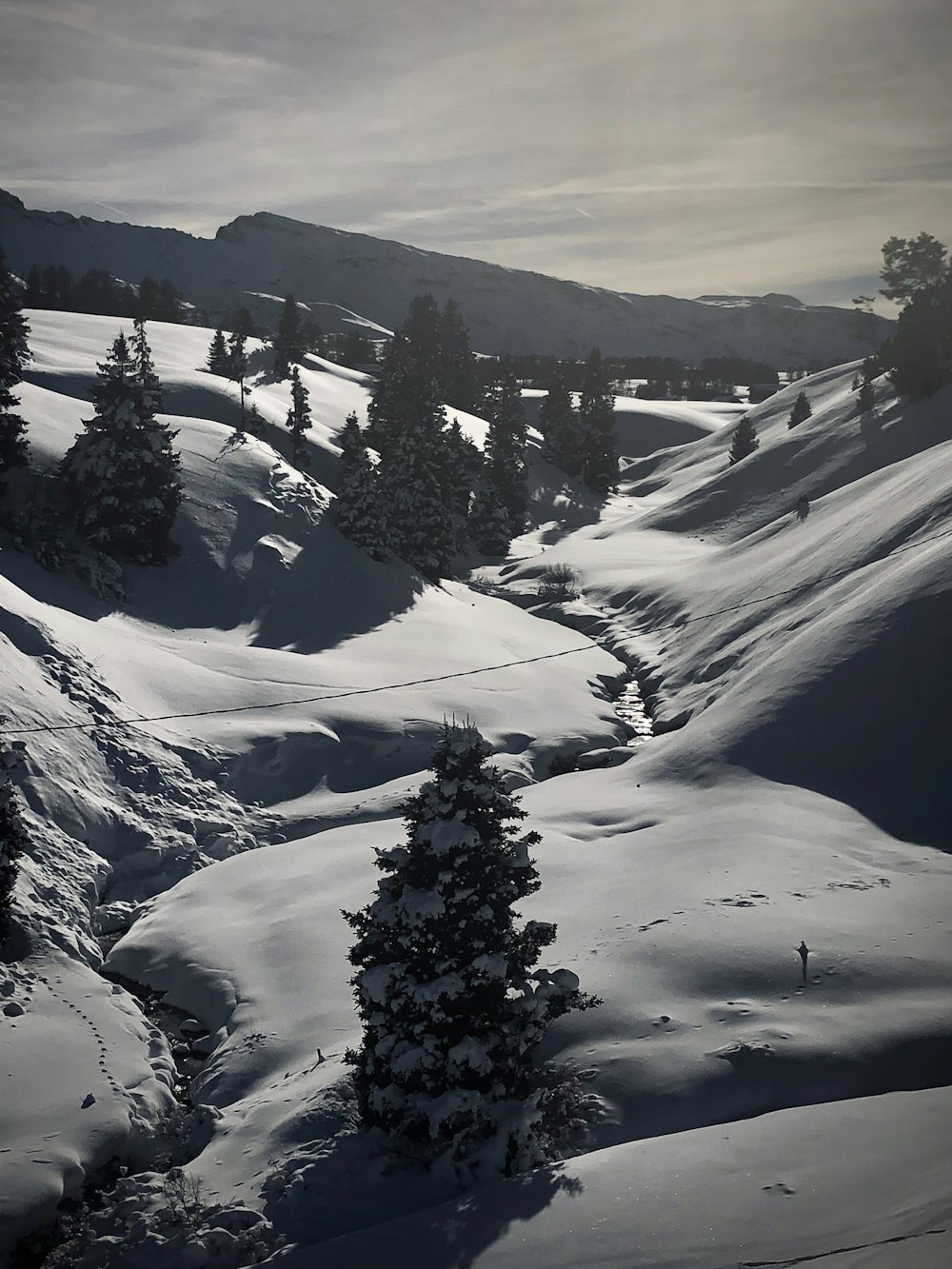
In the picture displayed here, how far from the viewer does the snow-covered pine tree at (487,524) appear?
63750 millimetres

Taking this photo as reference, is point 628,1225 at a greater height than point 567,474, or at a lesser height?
lesser

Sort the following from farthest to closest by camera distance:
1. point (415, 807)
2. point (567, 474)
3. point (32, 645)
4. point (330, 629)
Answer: point (567, 474) < point (330, 629) < point (32, 645) < point (415, 807)

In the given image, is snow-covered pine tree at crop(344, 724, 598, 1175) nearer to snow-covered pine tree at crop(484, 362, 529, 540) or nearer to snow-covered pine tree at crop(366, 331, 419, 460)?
snow-covered pine tree at crop(366, 331, 419, 460)

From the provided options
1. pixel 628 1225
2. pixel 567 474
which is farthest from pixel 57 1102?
pixel 567 474

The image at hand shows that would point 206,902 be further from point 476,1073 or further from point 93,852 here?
point 476,1073

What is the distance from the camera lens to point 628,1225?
33.7 feet

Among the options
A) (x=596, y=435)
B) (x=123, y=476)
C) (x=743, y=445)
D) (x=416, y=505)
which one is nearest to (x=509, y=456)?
(x=596, y=435)

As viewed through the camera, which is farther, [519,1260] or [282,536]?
[282,536]

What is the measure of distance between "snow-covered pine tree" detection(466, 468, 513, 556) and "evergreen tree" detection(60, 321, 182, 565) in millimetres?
26120

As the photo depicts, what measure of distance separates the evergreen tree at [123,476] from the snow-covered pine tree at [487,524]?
26.1 metres

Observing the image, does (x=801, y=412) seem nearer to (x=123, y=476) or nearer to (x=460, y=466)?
(x=460, y=466)

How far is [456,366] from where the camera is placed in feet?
291

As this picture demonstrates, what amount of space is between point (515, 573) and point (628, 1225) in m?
50.5

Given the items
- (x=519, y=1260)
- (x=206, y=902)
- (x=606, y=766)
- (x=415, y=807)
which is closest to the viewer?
(x=519, y=1260)
